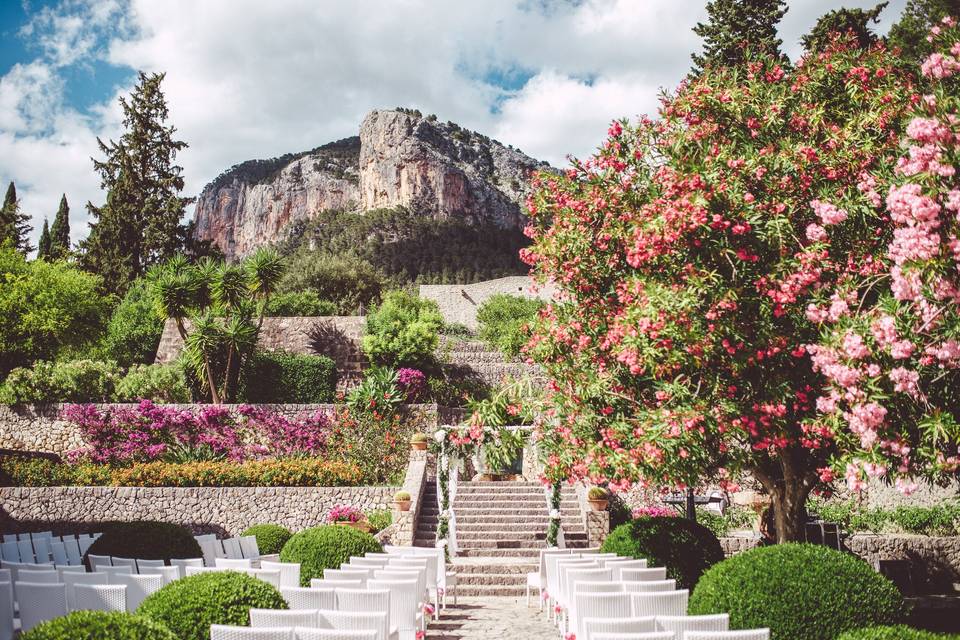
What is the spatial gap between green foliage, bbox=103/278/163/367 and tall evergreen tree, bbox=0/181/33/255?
12086mm

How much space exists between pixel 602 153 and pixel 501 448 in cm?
373

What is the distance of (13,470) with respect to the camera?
17.6 m

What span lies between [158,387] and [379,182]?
6113 centimetres

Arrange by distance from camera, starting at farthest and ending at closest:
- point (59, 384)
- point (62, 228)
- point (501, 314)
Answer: point (62, 228) < point (501, 314) < point (59, 384)

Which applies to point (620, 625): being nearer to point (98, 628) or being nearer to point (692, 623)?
point (692, 623)

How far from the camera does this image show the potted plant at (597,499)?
14711 millimetres

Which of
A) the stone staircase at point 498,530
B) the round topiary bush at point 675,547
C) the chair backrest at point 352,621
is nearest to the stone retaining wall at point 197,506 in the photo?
the stone staircase at point 498,530

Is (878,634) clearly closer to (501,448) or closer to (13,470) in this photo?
(501,448)

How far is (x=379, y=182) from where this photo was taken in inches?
3127

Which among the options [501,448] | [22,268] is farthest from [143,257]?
[501,448]

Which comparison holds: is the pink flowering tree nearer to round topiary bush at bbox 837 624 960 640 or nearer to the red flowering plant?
the red flowering plant

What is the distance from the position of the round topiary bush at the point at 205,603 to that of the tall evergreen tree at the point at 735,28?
21643mm

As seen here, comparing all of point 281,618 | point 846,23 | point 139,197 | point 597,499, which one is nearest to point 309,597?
point 281,618

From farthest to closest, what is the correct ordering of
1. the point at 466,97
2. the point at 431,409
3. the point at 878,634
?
1. the point at 466,97
2. the point at 431,409
3. the point at 878,634
